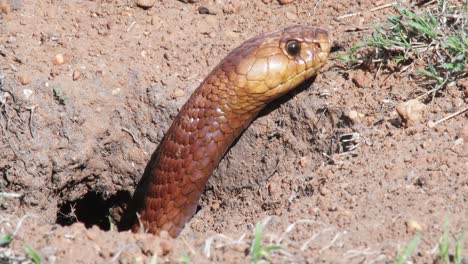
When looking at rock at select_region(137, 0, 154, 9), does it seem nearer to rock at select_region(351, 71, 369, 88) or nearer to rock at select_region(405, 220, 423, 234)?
rock at select_region(351, 71, 369, 88)

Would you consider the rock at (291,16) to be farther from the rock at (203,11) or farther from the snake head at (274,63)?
the rock at (203,11)

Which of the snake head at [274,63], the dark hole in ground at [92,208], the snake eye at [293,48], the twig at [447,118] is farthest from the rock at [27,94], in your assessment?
the twig at [447,118]

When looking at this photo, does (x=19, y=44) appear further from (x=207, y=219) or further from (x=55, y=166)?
(x=207, y=219)

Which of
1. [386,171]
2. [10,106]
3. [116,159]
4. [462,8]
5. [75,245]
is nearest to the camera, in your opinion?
[75,245]

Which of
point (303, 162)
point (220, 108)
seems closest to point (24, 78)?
point (220, 108)

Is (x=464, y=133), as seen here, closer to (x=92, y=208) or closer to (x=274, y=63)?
(x=274, y=63)

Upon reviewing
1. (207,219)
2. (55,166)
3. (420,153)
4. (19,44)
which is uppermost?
(19,44)

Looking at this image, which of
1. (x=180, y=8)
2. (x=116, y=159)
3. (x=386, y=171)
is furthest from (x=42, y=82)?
(x=386, y=171)
